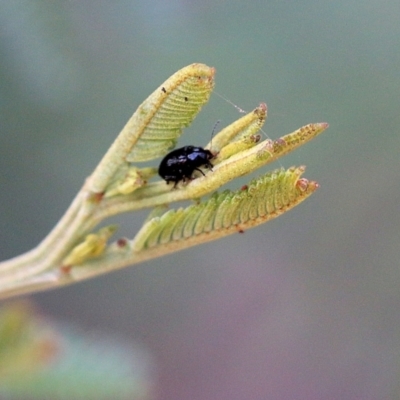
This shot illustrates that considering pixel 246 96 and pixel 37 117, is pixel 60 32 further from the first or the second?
pixel 246 96

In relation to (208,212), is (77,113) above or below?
above

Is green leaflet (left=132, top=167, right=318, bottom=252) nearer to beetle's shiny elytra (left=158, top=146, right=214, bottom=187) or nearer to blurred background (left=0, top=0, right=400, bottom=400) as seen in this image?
beetle's shiny elytra (left=158, top=146, right=214, bottom=187)

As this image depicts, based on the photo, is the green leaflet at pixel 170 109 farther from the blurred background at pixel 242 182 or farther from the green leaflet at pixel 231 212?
the blurred background at pixel 242 182

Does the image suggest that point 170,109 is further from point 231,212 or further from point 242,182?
point 242,182

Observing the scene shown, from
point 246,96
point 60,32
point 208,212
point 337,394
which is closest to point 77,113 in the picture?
point 60,32

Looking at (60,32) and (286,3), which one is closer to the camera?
(60,32)

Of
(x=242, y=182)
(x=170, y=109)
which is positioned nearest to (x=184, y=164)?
(x=170, y=109)

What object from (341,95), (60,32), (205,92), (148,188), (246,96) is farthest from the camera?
(341,95)
